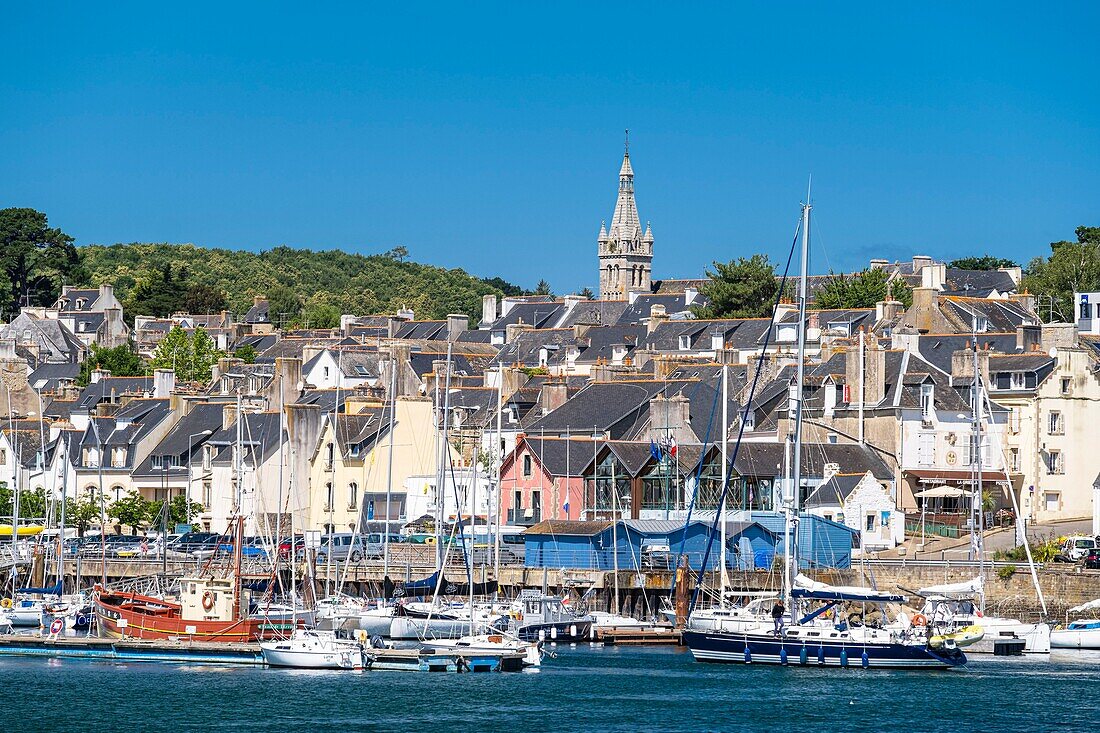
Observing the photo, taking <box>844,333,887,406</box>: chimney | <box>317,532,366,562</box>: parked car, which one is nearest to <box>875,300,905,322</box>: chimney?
<box>844,333,887,406</box>: chimney

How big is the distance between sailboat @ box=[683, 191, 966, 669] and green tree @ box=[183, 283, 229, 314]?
382ft

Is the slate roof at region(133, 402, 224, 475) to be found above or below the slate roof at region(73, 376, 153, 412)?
below

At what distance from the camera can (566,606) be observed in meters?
71.0

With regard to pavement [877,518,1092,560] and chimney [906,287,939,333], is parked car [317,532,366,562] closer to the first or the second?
pavement [877,518,1092,560]

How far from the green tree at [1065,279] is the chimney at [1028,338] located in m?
27.4

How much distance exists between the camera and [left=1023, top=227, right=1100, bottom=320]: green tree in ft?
410

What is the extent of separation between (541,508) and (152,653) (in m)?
21.7

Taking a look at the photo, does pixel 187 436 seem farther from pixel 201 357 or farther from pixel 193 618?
pixel 201 357

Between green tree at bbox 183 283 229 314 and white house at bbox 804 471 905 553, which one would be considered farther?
green tree at bbox 183 283 229 314

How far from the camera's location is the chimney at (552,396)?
9538 cm

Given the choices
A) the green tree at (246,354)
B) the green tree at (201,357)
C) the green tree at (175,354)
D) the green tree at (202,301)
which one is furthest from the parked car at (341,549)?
the green tree at (202,301)

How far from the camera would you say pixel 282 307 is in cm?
19100

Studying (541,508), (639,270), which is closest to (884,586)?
(541,508)

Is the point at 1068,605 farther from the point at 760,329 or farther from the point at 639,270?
the point at 639,270
